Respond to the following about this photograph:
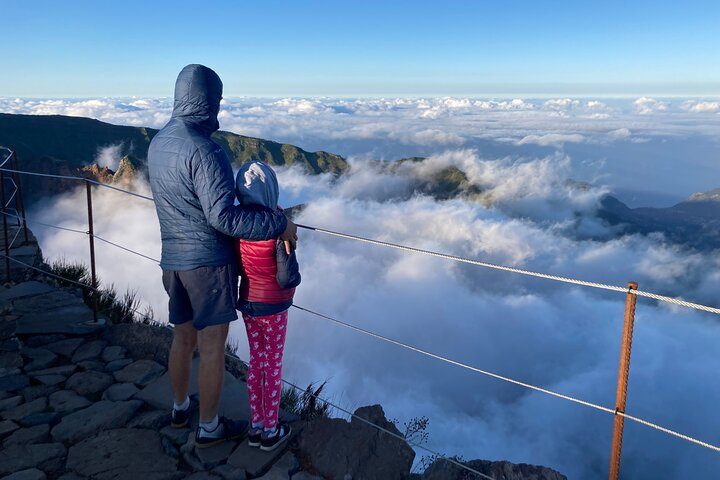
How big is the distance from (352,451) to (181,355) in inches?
43.5

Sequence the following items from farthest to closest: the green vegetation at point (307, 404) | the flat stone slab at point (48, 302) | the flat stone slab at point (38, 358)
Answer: the flat stone slab at point (48, 302), the flat stone slab at point (38, 358), the green vegetation at point (307, 404)

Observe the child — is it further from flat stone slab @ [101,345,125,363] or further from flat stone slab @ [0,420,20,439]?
flat stone slab @ [101,345,125,363]

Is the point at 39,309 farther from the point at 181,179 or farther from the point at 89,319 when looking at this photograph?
the point at 181,179

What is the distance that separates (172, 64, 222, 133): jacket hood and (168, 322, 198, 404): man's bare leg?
1073 mm

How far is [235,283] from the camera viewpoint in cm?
255

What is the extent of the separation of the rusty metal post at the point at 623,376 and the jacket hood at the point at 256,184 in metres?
1.59

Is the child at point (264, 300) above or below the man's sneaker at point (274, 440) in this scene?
above

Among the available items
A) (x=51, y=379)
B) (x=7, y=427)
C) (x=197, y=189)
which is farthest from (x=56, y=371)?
(x=197, y=189)

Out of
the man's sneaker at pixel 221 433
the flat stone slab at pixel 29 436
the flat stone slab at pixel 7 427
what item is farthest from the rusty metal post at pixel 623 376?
the flat stone slab at pixel 7 427

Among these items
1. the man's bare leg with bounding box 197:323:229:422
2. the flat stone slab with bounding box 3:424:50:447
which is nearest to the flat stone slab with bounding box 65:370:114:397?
the flat stone slab with bounding box 3:424:50:447

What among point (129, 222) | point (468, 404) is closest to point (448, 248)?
point (468, 404)

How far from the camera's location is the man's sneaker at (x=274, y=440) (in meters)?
2.79

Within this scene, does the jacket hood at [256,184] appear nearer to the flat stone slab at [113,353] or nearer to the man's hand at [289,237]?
the man's hand at [289,237]

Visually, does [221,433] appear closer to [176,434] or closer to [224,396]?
[176,434]
